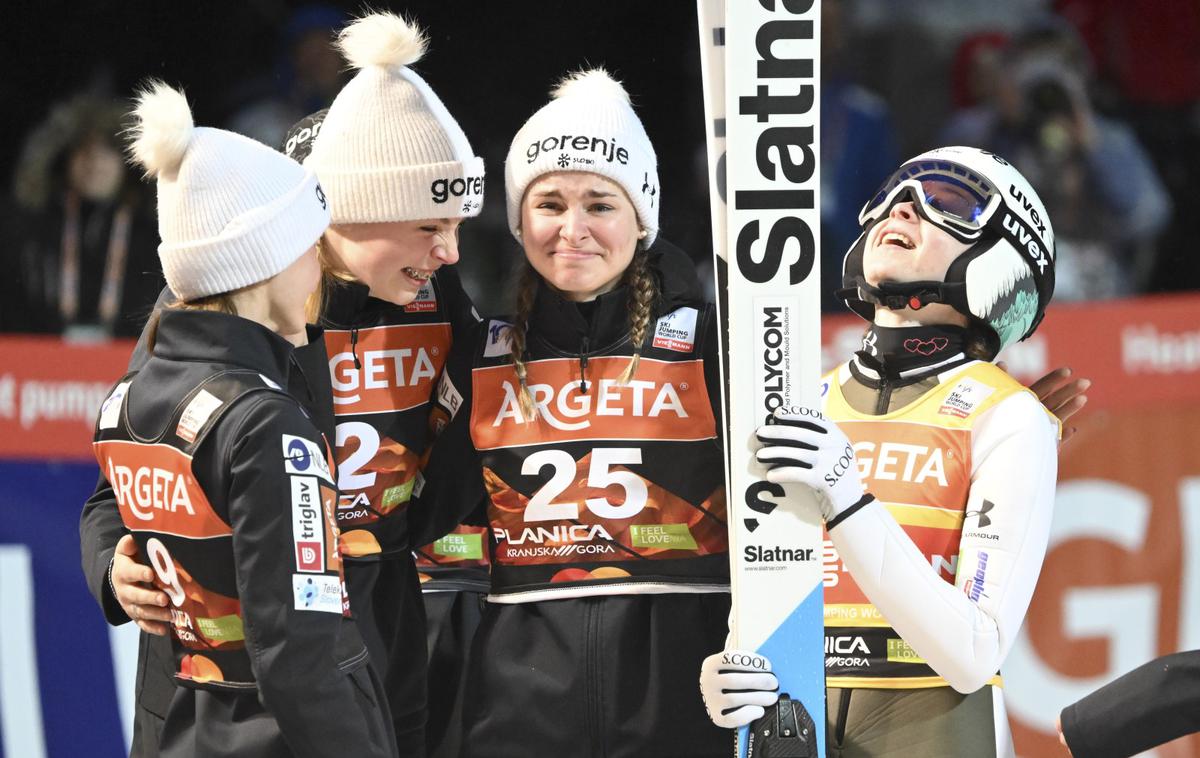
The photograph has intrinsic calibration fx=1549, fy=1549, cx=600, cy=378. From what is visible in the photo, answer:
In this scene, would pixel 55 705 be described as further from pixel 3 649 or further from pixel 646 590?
pixel 646 590

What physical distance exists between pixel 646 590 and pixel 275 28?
14.0ft

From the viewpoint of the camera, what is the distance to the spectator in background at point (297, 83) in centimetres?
627

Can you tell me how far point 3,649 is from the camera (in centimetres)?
459

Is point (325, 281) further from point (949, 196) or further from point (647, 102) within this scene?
point (647, 102)

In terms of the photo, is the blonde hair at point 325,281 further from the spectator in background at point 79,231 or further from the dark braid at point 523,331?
the spectator in background at point 79,231

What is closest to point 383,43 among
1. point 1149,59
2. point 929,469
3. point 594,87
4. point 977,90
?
point 594,87

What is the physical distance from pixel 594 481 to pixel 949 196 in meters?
0.85

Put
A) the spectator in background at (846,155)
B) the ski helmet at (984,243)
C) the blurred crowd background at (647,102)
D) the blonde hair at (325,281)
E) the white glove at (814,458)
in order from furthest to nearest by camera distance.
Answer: the spectator in background at (846,155), the blurred crowd background at (647,102), the blonde hair at (325,281), the ski helmet at (984,243), the white glove at (814,458)

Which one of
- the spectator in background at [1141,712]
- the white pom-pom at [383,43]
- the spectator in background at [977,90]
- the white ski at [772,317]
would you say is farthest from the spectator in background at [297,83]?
the spectator in background at [1141,712]

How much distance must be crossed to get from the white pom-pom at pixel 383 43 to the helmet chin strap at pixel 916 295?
3.55 ft

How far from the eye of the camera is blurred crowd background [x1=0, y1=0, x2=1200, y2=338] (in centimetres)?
595

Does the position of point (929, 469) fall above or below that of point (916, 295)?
below

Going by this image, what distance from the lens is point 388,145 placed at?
3.19 m

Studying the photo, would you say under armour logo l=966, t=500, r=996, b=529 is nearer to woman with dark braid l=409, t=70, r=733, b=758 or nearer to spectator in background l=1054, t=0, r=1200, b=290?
woman with dark braid l=409, t=70, r=733, b=758
